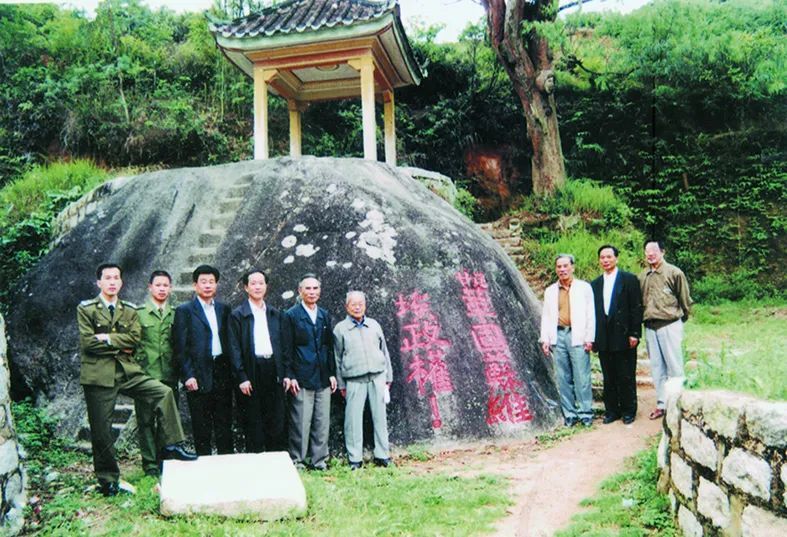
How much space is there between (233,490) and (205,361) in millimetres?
1434

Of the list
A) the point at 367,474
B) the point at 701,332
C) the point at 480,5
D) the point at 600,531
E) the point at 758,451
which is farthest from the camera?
the point at 480,5

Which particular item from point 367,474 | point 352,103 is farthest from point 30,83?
point 367,474

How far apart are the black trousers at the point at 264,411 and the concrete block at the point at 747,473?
3.73 meters

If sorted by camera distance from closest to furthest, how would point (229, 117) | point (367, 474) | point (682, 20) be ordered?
point (367, 474) → point (682, 20) → point (229, 117)

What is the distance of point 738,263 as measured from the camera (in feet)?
47.1

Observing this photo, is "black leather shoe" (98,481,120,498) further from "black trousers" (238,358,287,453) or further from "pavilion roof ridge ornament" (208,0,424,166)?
"pavilion roof ridge ornament" (208,0,424,166)

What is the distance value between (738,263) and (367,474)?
12.3 metres

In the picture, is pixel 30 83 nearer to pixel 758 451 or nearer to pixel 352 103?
pixel 352 103

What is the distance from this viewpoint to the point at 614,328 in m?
6.52

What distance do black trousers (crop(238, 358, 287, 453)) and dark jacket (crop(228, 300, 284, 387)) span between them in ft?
0.21

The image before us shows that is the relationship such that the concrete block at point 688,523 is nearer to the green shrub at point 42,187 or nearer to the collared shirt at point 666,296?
the collared shirt at point 666,296

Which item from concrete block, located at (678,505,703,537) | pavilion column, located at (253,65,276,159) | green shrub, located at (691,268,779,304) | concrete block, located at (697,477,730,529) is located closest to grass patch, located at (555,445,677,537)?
concrete block, located at (678,505,703,537)

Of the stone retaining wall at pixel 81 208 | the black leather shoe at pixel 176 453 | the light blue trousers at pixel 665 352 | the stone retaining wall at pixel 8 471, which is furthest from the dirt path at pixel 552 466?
the stone retaining wall at pixel 81 208

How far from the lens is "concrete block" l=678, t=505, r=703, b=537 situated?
3362mm
